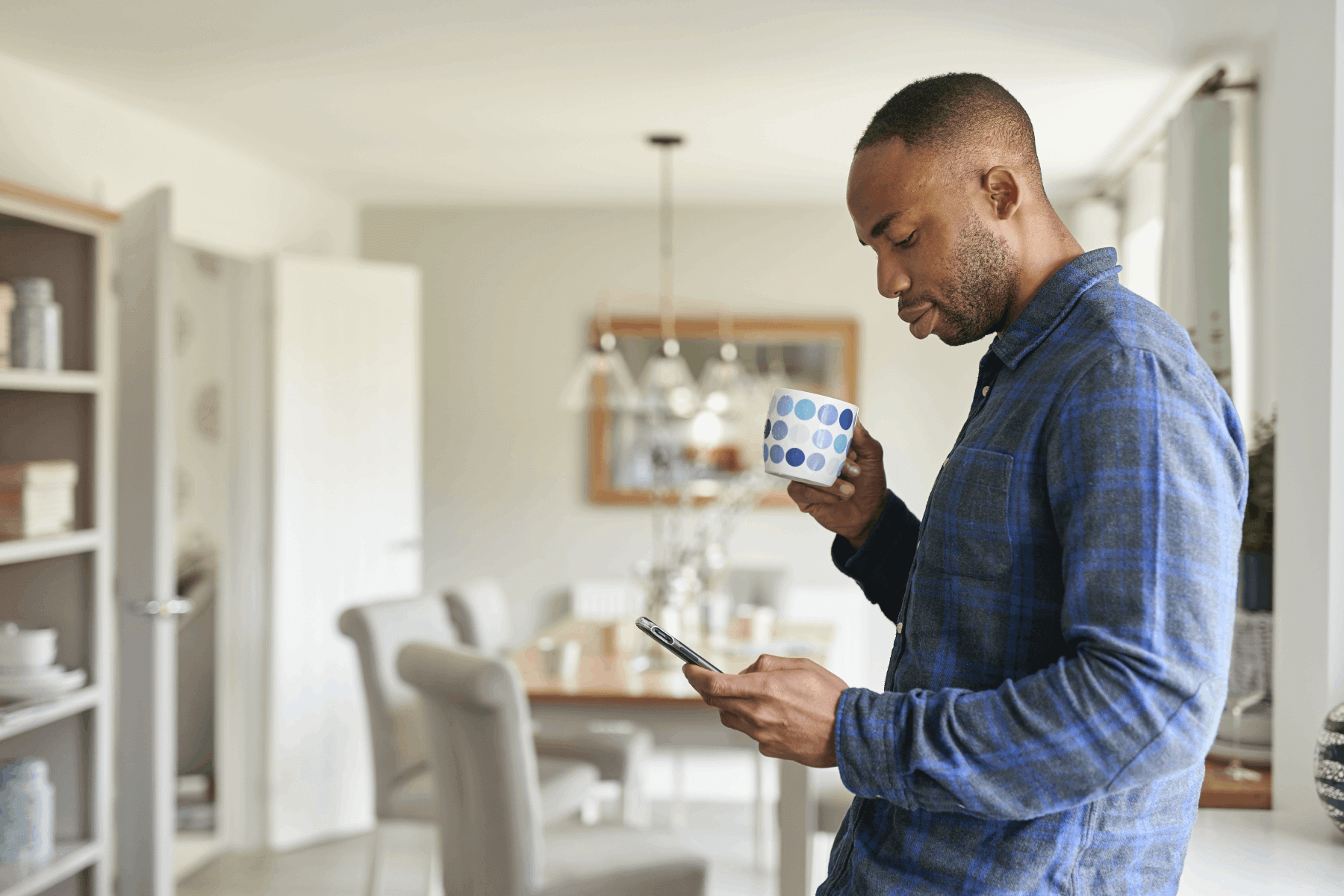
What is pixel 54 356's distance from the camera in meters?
2.63

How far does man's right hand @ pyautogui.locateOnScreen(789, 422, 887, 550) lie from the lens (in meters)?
1.21

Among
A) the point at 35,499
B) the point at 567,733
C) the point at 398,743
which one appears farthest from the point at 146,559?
the point at 567,733

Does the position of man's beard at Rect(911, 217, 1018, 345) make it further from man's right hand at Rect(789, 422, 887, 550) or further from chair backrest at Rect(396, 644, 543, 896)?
chair backrest at Rect(396, 644, 543, 896)

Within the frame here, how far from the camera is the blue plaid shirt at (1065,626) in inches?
29.7

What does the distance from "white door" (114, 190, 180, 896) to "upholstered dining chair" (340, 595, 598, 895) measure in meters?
0.58

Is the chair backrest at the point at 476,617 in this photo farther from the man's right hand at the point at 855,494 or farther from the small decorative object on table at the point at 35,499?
the man's right hand at the point at 855,494

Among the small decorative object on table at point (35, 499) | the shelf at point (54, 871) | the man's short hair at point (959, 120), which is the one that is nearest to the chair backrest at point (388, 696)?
the shelf at point (54, 871)

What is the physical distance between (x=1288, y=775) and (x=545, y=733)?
2239mm

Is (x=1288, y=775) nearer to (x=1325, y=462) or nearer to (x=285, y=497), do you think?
(x=1325, y=462)

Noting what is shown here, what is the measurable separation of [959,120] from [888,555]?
1.60 feet

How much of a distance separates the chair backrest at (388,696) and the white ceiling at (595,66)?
1498mm

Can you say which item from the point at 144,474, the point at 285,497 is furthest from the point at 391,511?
the point at 144,474

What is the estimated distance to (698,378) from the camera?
5.09 m

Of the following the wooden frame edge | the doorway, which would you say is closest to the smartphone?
the wooden frame edge
